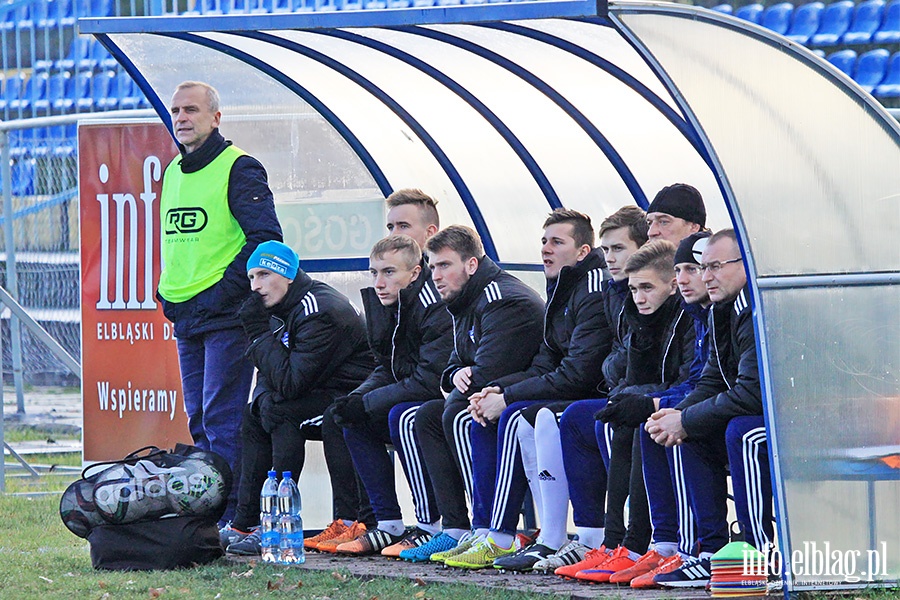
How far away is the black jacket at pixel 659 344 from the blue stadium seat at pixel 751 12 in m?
11.1

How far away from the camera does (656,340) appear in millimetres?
6488

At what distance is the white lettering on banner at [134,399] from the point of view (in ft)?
31.9

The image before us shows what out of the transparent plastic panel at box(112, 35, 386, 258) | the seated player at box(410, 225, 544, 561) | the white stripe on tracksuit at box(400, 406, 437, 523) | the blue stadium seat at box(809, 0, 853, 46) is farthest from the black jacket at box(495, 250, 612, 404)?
the blue stadium seat at box(809, 0, 853, 46)

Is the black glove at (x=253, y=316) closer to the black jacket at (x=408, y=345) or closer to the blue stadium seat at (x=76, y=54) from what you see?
the black jacket at (x=408, y=345)

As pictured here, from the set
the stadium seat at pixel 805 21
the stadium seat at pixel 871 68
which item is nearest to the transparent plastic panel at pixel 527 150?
the stadium seat at pixel 871 68

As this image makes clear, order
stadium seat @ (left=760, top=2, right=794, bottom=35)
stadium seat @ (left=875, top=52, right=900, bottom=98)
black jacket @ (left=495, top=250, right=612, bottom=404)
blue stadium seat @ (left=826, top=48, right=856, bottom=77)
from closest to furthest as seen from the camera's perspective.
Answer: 1. black jacket @ (left=495, top=250, right=612, bottom=404)
2. stadium seat @ (left=875, top=52, right=900, bottom=98)
3. blue stadium seat @ (left=826, top=48, right=856, bottom=77)
4. stadium seat @ (left=760, top=2, right=794, bottom=35)

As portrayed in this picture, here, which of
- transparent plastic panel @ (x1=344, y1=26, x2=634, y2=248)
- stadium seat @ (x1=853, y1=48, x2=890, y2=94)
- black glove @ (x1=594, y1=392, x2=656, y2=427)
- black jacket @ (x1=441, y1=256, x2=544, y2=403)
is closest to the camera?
black glove @ (x1=594, y1=392, x2=656, y2=427)

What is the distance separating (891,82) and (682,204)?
363 inches

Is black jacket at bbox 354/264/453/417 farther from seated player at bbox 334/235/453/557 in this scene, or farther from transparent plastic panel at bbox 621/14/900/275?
transparent plastic panel at bbox 621/14/900/275

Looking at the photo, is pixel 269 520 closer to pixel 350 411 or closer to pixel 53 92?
pixel 350 411

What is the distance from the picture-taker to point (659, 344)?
6.50 m

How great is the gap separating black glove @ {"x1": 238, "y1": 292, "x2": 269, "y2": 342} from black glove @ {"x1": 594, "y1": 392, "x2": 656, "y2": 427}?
2.18 metres

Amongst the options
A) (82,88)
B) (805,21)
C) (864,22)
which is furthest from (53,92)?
(864,22)

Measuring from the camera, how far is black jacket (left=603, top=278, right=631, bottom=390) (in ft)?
21.6
